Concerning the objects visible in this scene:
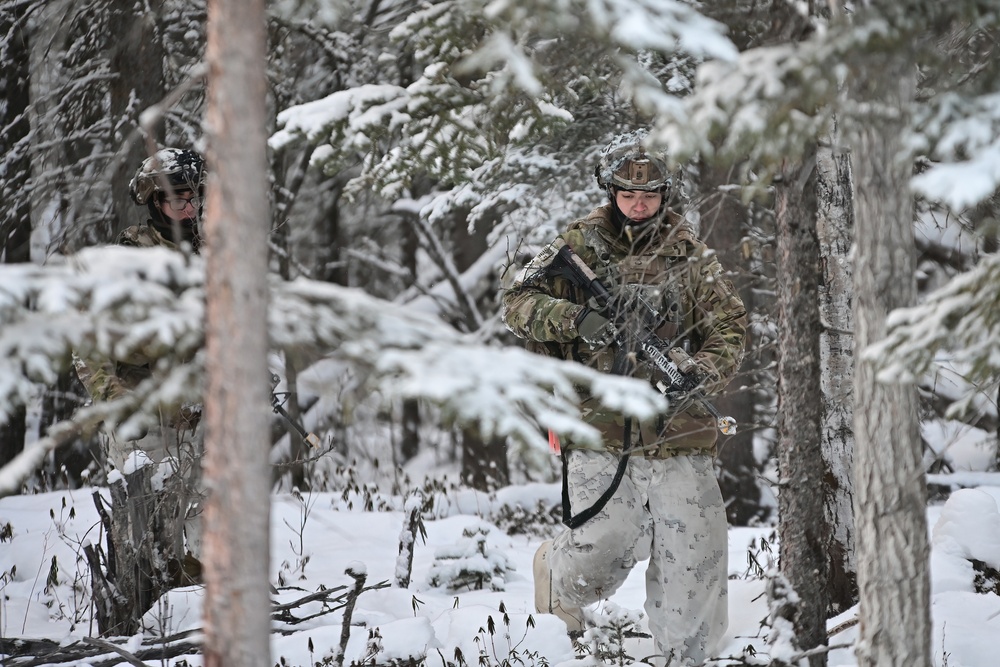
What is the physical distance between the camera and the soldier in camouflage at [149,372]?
4.56 meters

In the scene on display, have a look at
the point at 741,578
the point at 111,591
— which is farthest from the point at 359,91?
the point at 741,578

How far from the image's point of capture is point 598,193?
7.12 metres

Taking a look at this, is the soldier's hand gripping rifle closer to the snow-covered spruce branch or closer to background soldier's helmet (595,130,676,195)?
background soldier's helmet (595,130,676,195)

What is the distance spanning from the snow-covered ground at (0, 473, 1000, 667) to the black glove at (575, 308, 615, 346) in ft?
3.73

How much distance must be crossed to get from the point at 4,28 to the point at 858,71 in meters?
6.31

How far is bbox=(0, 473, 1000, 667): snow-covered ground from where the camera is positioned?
13.6 ft

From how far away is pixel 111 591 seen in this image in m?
Result: 4.43

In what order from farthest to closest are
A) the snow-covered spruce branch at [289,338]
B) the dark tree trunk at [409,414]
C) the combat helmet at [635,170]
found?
the dark tree trunk at [409,414] → the combat helmet at [635,170] → the snow-covered spruce branch at [289,338]

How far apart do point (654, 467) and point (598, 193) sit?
3.32 metres

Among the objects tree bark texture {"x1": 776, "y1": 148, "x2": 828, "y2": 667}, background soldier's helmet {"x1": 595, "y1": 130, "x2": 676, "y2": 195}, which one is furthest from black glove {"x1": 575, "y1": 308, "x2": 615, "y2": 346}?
tree bark texture {"x1": 776, "y1": 148, "x2": 828, "y2": 667}

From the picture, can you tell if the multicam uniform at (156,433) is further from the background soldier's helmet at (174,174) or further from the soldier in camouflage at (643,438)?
the soldier in camouflage at (643,438)

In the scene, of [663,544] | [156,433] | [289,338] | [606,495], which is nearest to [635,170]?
[606,495]

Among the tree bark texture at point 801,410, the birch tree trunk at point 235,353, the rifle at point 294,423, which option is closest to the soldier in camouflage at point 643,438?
the tree bark texture at point 801,410

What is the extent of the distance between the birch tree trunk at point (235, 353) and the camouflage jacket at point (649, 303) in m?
2.24
